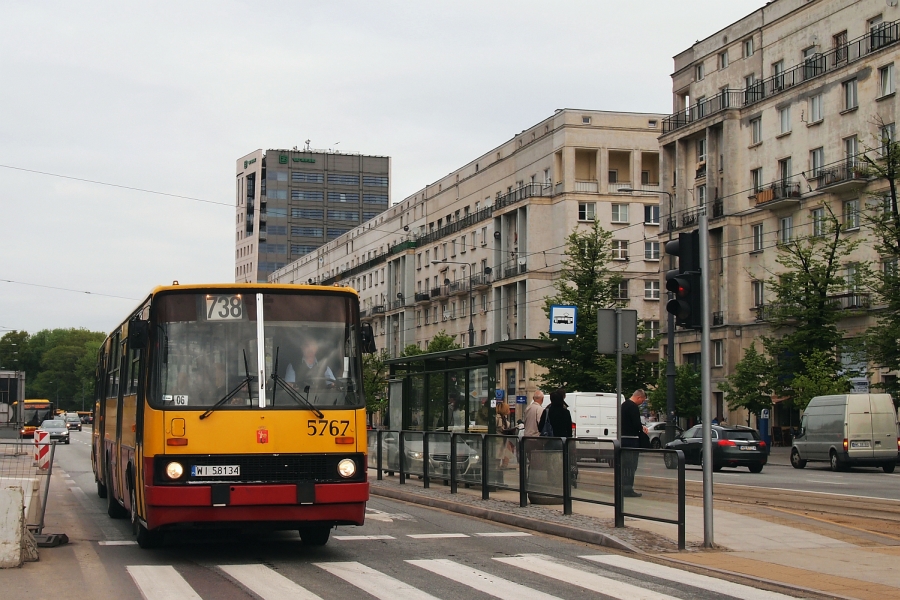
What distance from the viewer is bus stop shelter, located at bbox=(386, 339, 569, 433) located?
21.1 metres

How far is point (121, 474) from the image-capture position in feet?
47.7

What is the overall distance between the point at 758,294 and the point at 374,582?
174ft

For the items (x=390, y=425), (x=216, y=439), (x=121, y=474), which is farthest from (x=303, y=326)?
(x=390, y=425)

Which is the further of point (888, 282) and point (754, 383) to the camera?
point (754, 383)

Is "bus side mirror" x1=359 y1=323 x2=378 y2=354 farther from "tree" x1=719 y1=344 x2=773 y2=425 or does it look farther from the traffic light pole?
"tree" x1=719 y1=344 x2=773 y2=425

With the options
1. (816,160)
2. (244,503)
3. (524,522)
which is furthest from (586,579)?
(816,160)

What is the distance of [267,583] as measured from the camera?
1013 centimetres

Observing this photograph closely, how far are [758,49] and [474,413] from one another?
4389 cm

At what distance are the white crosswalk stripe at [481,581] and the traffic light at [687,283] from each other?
11.3 feet

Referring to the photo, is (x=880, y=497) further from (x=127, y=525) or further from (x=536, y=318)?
(x=536, y=318)

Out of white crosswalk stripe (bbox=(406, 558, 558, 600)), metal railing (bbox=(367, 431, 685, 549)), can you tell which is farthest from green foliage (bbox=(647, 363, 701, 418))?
white crosswalk stripe (bbox=(406, 558, 558, 600))

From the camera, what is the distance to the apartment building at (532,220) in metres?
79.2

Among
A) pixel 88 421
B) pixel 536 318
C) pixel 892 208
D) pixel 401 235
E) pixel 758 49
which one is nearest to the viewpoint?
pixel 892 208

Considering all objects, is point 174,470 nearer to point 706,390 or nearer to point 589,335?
point 706,390
